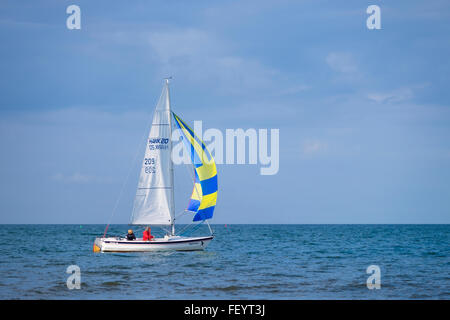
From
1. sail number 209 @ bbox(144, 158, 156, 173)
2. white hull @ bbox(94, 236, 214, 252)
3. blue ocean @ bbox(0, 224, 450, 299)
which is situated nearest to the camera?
blue ocean @ bbox(0, 224, 450, 299)

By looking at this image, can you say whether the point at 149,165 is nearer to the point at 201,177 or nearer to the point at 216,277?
the point at 201,177

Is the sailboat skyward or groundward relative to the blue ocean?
skyward

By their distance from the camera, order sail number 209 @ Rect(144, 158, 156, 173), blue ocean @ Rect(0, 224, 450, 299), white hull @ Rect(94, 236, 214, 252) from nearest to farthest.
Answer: blue ocean @ Rect(0, 224, 450, 299) → white hull @ Rect(94, 236, 214, 252) → sail number 209 @ Rect(144, 158, 156, 173)

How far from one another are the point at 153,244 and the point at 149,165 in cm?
516

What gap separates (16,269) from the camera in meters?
26.3

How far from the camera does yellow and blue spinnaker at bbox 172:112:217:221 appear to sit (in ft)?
109

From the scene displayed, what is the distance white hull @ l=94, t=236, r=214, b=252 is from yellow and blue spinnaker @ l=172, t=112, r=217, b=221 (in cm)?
175

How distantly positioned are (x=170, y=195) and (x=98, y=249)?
6.09 meters

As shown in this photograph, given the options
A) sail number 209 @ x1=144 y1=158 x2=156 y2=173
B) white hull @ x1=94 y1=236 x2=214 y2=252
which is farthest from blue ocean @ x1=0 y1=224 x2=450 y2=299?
sail number 209 @ x1=144 y1=158 x2=156 y2=173

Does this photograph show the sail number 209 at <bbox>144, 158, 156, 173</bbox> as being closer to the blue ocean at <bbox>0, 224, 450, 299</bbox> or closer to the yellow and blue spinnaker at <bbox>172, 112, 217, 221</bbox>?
the yellow and blue spinnaker at <bbox>172, 112, 217, 221</bbox>
